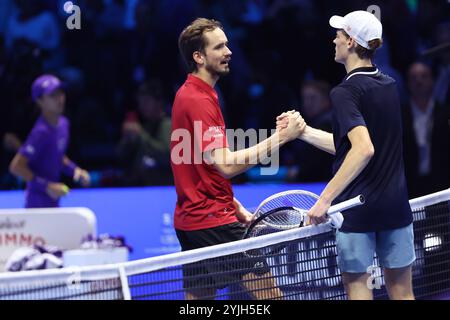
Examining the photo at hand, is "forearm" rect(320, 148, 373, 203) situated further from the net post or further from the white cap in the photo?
the net post

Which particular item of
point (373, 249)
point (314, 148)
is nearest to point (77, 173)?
point (314, 148)

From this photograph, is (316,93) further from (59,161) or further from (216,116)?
(216,116)

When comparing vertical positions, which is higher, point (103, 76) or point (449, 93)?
point (103, 76)

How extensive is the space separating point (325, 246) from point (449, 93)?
225 inches

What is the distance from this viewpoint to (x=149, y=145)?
37.2ft

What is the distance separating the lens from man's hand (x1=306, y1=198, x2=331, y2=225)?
578 cm

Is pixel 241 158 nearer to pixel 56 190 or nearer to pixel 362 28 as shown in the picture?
pixel 362 28

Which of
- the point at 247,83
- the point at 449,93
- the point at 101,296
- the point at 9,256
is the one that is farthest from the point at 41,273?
the point at 247,83

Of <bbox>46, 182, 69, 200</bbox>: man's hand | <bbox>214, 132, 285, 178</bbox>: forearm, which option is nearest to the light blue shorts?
<bbox>214, 132, 285, 178</bbox>: forearm

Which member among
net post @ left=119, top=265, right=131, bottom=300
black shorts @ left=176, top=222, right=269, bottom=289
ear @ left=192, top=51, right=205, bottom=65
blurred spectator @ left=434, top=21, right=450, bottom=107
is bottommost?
net post @ left=119, top=265, right=131, bottom=300

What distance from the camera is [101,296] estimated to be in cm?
556

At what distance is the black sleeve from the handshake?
19.3 inches

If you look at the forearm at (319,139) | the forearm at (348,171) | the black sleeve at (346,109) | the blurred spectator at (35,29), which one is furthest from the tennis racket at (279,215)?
the blurred spectator at (35,29)

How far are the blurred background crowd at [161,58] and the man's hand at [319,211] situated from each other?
6.08 m
